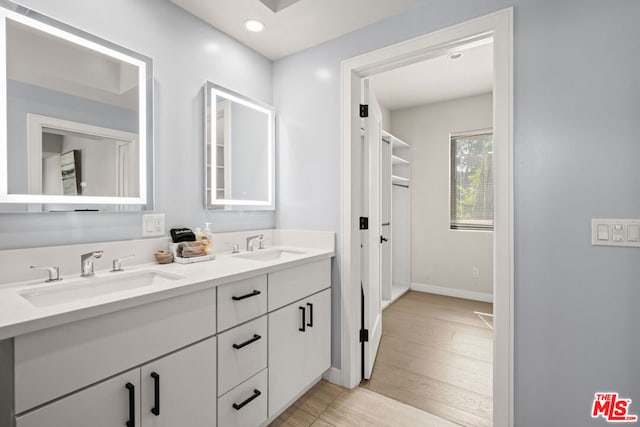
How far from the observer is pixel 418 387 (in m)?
1.97

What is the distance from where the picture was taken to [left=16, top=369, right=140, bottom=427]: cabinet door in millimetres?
823

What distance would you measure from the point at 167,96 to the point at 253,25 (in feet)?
2.36

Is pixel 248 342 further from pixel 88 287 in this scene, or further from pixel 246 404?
pixel 88 287

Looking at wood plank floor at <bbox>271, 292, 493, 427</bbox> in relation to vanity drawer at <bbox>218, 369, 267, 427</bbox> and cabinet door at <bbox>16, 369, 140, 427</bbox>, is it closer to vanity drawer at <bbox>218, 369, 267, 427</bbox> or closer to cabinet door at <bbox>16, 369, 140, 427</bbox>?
vanity drawer at <bbox>218, 369, 267, 427</bbox>

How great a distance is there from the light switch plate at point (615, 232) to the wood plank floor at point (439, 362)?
3.69ft

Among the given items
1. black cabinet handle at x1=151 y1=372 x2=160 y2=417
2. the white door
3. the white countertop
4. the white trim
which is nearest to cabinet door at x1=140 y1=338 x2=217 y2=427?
black cabinet handle at x1=151 y1=372 x2=160 y2=417

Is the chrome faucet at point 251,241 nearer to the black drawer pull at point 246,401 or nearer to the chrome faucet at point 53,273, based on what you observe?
the black drawer pull at point 246,401

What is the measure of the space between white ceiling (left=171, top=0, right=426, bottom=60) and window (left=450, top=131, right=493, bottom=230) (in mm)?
2570

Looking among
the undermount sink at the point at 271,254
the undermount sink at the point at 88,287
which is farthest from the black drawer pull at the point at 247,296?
the undermount sink at the point at 271,254

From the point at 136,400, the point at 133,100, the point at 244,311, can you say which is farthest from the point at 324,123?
the point at 136,400

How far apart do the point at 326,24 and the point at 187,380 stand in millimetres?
2055

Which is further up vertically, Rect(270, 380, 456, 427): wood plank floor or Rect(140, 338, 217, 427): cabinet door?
Rect(140, 338, 217, 427): cabinet door

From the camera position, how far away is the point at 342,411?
5.68 ft

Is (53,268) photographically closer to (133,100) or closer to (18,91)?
(18,91)
